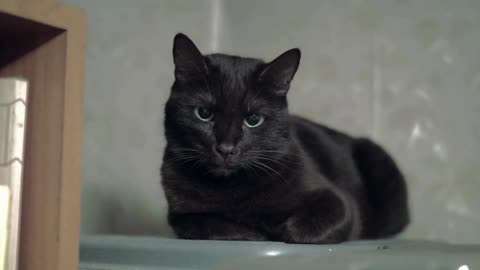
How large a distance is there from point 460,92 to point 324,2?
494 mm

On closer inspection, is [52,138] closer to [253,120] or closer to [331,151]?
[253,120]

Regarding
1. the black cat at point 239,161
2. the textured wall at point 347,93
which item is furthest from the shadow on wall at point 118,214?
the black cat at point 239,161

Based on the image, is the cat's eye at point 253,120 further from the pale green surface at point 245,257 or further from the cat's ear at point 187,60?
the pale green surface at point 245,257

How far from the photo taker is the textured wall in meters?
1.39

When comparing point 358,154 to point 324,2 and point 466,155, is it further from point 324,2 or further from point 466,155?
point 324,2

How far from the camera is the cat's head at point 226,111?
1.03 metres

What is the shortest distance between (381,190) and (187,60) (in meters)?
0.74

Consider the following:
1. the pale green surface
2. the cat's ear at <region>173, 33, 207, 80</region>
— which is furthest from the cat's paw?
the cat's ear at <region>173, 33, 207, 80</region>

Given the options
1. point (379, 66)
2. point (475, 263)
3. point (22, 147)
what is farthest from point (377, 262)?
point (379, 66)

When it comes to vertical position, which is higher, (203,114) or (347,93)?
(347,93)

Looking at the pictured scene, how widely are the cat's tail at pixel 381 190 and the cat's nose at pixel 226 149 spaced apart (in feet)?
2.00

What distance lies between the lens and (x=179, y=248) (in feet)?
2.64

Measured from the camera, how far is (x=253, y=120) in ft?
3.50

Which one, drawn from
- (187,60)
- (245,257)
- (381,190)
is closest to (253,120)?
(187,60)
